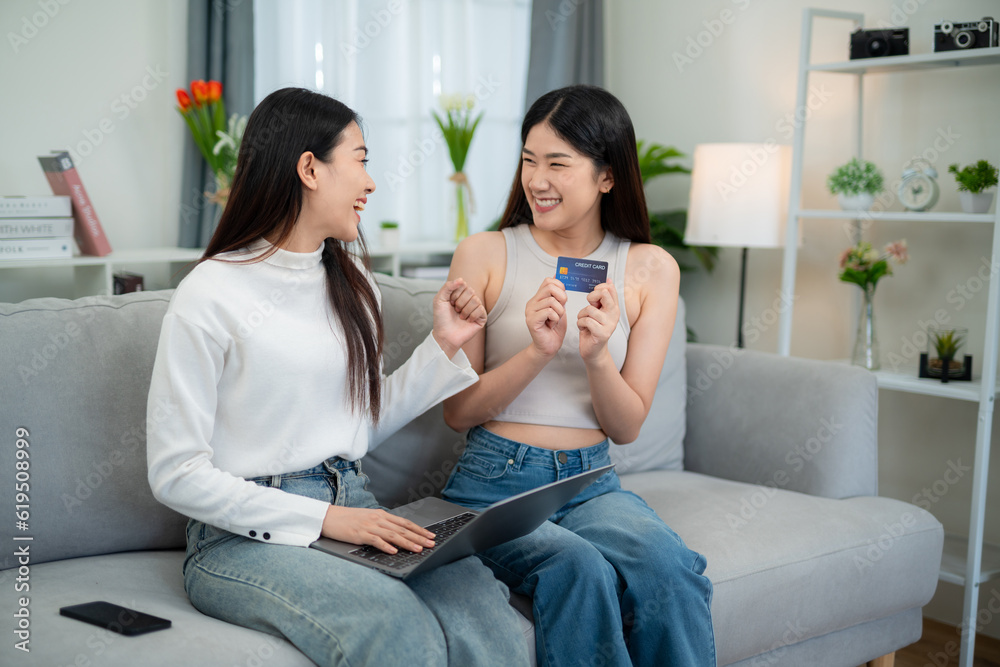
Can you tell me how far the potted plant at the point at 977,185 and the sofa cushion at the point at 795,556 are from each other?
84 cm

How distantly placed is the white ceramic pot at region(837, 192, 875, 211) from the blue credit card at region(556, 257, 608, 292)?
4.12ft

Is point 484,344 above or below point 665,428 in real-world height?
above

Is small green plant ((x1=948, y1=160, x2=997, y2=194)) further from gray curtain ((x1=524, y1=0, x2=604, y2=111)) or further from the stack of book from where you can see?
the stack of book

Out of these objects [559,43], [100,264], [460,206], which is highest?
[559,43]

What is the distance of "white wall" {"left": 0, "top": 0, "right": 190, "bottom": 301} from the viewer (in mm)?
2668

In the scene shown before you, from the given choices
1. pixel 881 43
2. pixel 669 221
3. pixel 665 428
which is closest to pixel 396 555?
pixel 665 428

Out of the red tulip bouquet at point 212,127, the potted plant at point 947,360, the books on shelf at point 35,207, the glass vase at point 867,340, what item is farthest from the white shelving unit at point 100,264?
the potted plant at point 947,360

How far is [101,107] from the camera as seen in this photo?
2824 mm

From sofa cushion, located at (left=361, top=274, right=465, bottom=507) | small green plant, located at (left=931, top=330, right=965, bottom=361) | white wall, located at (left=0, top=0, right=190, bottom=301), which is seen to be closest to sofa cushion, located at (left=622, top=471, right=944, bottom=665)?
sofa cushion, located at (left=361, top=274, right=465, bottom=507)

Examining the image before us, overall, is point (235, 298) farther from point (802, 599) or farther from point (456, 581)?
point (802, 599)

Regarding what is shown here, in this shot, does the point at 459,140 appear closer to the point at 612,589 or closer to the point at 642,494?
the point at 642,494

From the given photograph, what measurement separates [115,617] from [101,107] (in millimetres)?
2124

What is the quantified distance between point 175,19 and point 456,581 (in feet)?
7.83

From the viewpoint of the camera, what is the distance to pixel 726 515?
1.77 metres
